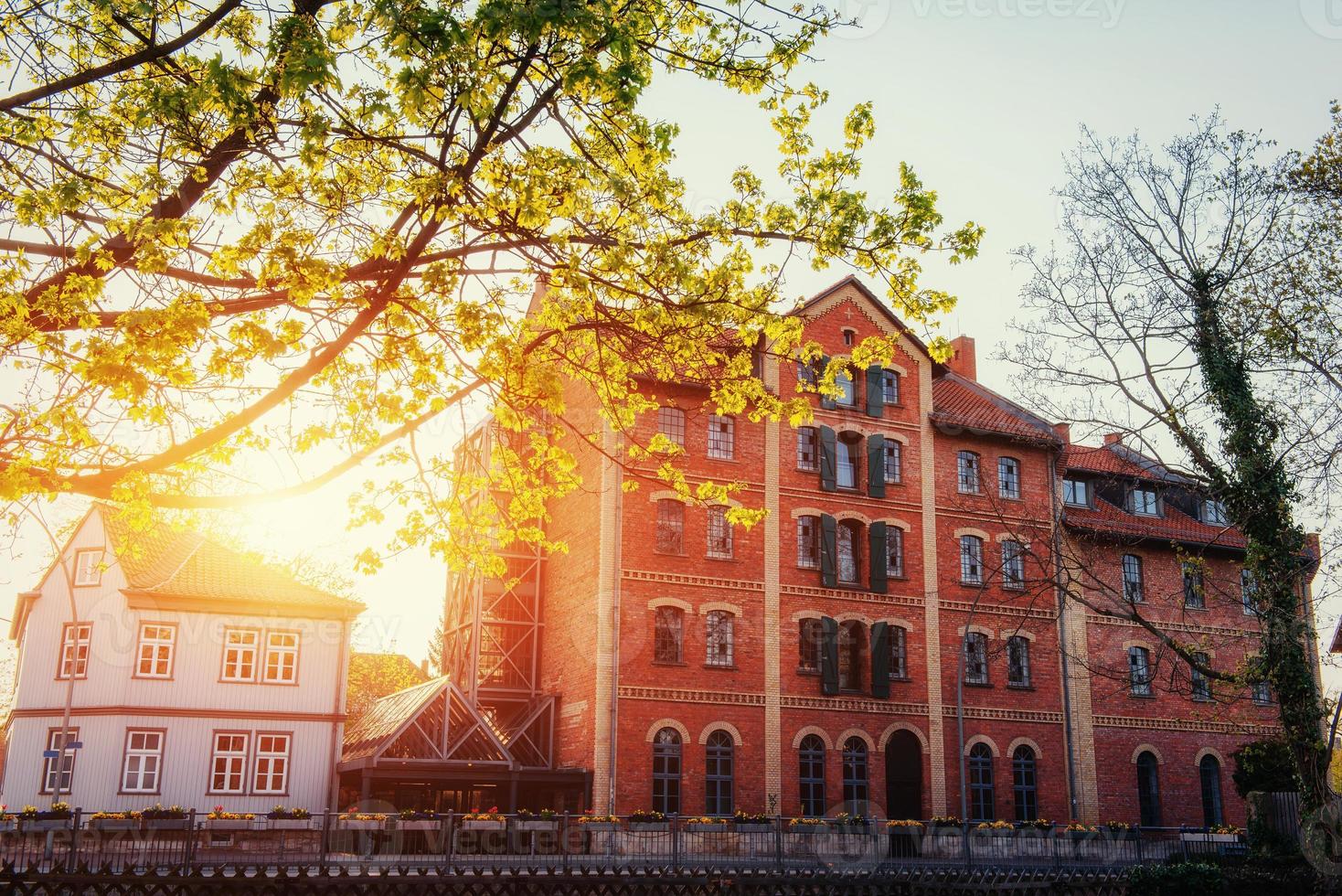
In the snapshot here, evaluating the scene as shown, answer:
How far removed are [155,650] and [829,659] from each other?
1842 cm

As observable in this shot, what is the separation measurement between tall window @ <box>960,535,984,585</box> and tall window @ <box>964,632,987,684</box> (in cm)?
161

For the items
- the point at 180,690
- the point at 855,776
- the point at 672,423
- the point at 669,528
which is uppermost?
the point at 672,423

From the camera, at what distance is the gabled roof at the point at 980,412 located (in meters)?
35.0

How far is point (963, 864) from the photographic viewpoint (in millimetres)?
26922

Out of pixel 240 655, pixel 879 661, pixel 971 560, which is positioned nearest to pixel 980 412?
pixel 971 560

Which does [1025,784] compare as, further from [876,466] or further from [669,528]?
[669,528]

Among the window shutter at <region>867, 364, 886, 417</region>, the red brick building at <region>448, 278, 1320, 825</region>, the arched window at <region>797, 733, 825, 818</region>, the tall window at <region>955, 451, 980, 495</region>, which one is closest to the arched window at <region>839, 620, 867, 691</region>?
the red brick building at <region>448, 278, 1320, 825</region>

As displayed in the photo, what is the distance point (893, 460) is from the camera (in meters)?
34.3

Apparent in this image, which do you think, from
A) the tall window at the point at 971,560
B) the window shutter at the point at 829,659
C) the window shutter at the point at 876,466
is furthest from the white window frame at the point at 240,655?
the tall window at the point at 971,560

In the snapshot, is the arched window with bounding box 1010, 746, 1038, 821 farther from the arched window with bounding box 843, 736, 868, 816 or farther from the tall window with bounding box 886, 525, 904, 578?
the tall window with bounding box 886, 525, 904, 578

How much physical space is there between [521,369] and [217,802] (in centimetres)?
2439

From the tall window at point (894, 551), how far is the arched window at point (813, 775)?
544cm

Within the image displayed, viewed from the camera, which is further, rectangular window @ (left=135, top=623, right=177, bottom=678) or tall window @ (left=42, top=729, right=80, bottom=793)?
rectangular window @ (left=135, top=623, right=177, bottom=678)

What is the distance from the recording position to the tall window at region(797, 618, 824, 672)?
3134cm
